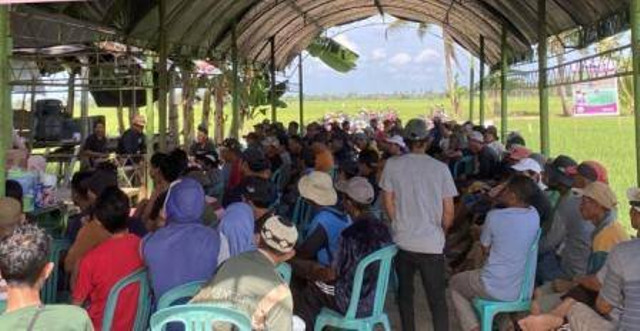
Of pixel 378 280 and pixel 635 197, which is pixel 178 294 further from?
pixel 635 197

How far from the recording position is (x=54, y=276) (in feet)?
15.2

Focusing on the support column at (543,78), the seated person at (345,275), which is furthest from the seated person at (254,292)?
the support column at (543,78)

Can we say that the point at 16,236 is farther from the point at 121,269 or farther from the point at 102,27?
the point at 102,27

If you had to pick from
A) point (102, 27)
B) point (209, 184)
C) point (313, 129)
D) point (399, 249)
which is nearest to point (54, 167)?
point (313, 129)

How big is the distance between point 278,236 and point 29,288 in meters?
1.04

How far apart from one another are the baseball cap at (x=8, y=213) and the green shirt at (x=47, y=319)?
5.61 ft

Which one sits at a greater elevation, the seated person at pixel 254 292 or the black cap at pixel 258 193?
the black cap at pixel 258 193

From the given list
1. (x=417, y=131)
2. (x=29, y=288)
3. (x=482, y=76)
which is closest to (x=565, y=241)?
(x=417, y=131)

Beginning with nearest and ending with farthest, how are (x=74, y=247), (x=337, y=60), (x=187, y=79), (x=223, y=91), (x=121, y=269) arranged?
(x=121, y=269)
(x=74, y=247)
(x=187, y=79)
(x=223, y=91)
(x=337, y=60)

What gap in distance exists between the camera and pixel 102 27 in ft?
30.2

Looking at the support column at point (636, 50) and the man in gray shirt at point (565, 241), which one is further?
the support column at point (636, 50)

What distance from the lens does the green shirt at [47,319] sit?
234 centimetres

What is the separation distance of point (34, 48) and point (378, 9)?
12.5 metres

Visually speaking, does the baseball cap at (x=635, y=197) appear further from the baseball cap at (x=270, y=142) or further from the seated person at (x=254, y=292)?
the baseball cap at (x=270, y=142)
